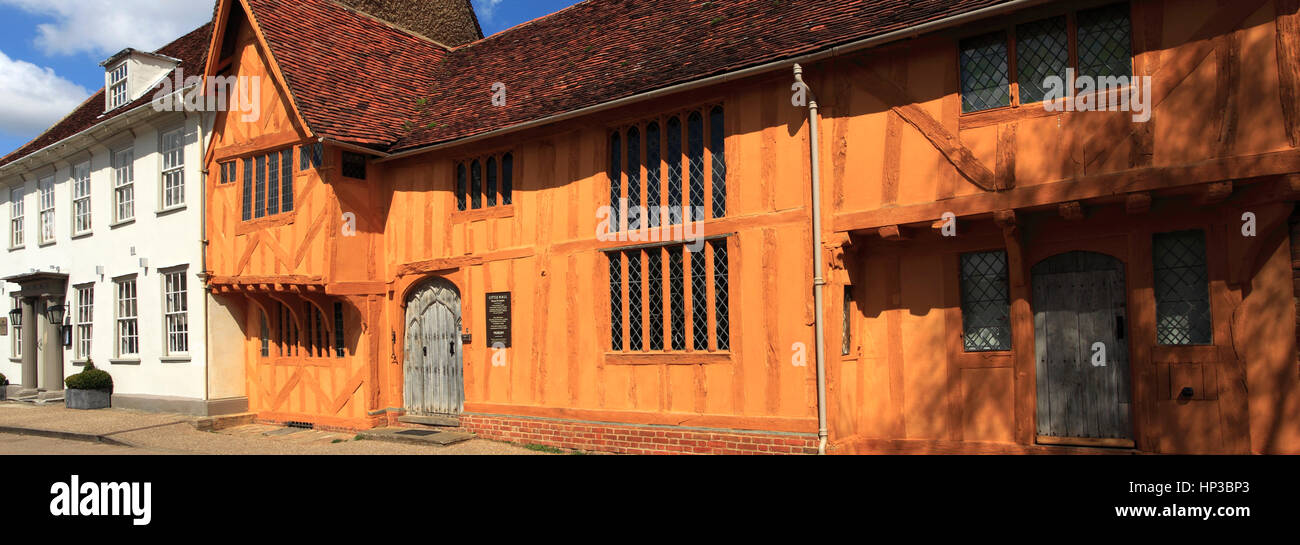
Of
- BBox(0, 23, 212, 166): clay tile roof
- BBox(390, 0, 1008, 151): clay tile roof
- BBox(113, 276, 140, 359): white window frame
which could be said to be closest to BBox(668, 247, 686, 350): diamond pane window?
BBox(390, 0, 1008, 151): clay tile roof

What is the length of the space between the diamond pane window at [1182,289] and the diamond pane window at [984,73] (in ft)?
6.75

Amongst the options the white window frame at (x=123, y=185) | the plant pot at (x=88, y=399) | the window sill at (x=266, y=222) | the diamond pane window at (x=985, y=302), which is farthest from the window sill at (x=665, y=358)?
the plant pot at (x=88, y=399)

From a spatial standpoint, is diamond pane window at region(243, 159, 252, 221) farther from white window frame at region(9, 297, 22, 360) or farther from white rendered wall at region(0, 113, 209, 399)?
white window frame at region(9, 297, 22, 360)

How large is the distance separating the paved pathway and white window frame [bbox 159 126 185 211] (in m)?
4.18

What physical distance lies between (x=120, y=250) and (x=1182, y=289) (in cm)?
1917

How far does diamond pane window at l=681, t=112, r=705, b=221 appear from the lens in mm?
10930

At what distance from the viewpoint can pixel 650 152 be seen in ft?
37.7

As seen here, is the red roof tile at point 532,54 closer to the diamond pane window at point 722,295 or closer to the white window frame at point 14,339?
the diamond pane window at point 722,295

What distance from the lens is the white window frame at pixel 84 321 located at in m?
19.4

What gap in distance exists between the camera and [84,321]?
19625mm

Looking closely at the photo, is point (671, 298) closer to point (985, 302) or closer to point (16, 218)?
point (985, 302)

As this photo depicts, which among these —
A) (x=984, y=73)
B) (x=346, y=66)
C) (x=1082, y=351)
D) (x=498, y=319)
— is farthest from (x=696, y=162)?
(x=346, y=66)
